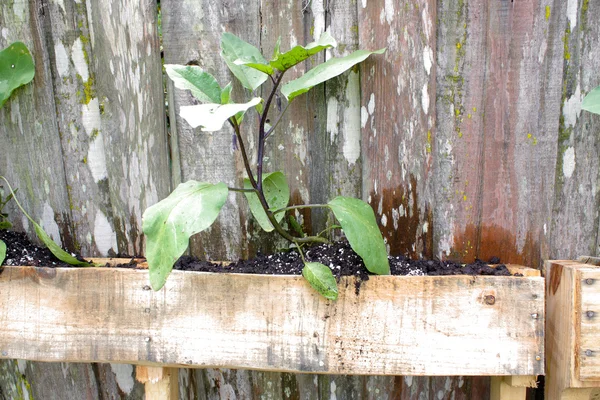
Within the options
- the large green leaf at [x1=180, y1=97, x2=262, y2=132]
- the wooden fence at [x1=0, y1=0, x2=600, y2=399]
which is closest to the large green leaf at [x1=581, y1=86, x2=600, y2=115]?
the wooden fence at [x1=0, y1=0, x2=600, y2=399]

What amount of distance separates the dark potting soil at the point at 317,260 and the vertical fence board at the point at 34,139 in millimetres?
103

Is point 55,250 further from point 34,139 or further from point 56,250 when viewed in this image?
point 34,139

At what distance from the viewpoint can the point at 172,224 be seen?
32.3 inches

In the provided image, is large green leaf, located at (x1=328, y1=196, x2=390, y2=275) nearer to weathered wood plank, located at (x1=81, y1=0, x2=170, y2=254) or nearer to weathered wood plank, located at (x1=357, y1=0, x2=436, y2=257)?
weathered wood plank, located at (x1=357, y1=0, x2=436, y2=257)

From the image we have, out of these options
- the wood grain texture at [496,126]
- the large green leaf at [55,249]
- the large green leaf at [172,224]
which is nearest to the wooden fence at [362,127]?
the wood grain texture at [496,126]

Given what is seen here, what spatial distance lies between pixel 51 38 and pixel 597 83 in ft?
3.94

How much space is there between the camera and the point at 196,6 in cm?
102

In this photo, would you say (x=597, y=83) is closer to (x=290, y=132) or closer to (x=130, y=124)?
(x=290, y=132)

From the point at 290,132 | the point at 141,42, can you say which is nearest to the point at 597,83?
the point at 290,132

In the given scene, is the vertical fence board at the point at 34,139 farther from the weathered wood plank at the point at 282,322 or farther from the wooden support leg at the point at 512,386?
Answer: the wooden support leg at the point at 512,386

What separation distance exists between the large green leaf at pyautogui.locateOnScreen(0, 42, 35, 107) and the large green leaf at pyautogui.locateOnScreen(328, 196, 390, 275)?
75 cm

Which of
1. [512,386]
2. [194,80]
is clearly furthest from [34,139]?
[512,386]

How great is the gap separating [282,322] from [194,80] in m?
0.50

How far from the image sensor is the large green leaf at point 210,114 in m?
0.73
